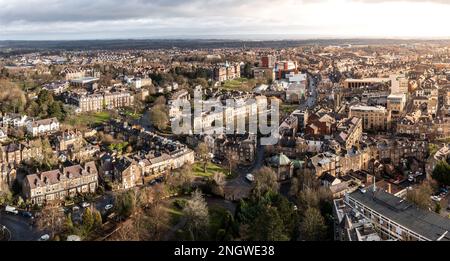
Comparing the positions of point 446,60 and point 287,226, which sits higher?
point 446,60

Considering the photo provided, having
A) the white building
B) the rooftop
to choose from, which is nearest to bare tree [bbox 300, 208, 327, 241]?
the rooftop

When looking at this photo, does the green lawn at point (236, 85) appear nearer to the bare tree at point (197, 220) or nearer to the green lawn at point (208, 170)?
the green lawn at point (208, 170)

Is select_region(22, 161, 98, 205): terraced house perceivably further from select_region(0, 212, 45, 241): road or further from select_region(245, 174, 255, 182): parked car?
select_region(245, 174, 255, 182): parked car

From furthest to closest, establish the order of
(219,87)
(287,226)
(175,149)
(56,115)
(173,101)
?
1. (219,87)
2. (173,101)
3. (56,115)
4. (175,149)
5. (287,226)

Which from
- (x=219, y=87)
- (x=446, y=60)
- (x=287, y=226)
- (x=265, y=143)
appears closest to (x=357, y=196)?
(x=287, y=226)

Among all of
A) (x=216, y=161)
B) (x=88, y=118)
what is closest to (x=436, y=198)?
(x=216, y=161)

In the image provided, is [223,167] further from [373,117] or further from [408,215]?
[373,117]

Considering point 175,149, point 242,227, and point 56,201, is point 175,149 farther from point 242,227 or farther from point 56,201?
point 242,227
